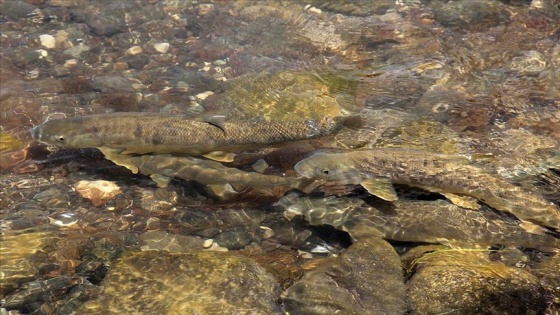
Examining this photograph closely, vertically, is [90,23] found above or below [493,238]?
above

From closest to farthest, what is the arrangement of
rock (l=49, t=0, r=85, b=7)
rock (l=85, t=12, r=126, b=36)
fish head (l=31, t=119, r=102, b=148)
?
fish head (l=31, t=119, r=102, b=148) → rock (l=85, t=12, r=126, b=36) → rock (l=49, t=0, r=85, b=7)

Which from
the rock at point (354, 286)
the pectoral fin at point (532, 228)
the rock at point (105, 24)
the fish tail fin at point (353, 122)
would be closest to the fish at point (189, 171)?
the fish tail fin at point (353, 122)

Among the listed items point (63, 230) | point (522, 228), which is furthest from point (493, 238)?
point (63, 230)

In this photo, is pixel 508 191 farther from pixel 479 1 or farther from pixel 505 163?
pixel 479 1

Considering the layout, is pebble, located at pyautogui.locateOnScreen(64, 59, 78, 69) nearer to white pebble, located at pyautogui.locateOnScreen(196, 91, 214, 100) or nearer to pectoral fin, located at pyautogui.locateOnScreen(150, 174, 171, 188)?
white pebble, located at pyautogui.locateOnScreen(196, 91, 214, 100)

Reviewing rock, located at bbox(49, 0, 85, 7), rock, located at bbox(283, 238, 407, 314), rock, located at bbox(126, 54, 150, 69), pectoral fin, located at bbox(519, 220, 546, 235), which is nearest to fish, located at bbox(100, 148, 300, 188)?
rock, located at bbox(283, 238, 407, 314)

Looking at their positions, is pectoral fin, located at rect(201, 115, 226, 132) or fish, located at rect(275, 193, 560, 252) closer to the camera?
fish, located at rect(275, 193, 560, 252)

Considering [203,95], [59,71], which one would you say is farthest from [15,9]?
[203,95]
